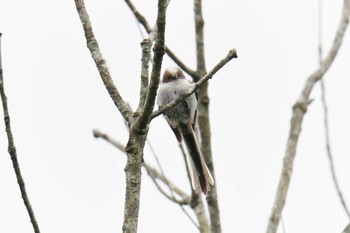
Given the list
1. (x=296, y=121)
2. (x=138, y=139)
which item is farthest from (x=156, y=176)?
(x=138, y=139)

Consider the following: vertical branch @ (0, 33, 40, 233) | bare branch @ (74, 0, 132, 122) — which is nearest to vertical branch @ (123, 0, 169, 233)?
bare branch @ (74, 0, 132, 122)

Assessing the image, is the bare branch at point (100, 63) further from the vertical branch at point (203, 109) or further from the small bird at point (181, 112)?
the small bird at point (181, 112)

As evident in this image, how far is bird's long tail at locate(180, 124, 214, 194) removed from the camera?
427 cm

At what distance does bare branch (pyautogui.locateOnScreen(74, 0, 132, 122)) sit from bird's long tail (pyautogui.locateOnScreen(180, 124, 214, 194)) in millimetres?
1676

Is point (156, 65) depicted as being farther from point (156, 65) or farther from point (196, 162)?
point (196, 162)

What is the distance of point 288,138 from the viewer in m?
4.02

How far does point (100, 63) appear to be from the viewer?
265 centimetres

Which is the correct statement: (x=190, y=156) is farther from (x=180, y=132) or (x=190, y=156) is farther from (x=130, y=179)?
(x=130, y=179)

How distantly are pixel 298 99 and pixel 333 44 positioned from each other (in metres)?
0.59

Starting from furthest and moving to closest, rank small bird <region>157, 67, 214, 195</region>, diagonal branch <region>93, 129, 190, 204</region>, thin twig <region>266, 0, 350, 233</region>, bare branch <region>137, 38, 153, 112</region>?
1. small bird <region>157, 67, 214, 195</region>
2. diagonal branch <region>93, 129, 190, 204</region>
3. thin twig <region>266, 0, 350, 233</region>
4. bare branch <region>137, 38, 153, 112</region>

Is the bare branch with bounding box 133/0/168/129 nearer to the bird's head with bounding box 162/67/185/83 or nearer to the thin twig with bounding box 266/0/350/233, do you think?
the thin twig with bounding box 266/0/350/233

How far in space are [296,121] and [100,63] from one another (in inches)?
71.7

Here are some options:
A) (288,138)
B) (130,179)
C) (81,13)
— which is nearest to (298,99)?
(288,138)

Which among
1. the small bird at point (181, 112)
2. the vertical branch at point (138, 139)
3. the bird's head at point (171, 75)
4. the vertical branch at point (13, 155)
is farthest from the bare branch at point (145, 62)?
the bird's head at point (171, 75)
